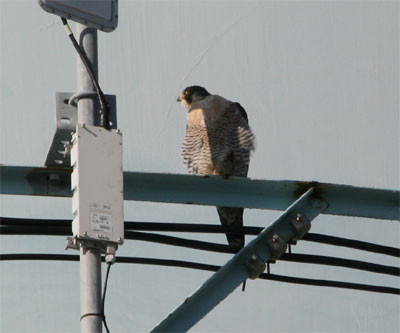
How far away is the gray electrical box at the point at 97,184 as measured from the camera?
192 inches

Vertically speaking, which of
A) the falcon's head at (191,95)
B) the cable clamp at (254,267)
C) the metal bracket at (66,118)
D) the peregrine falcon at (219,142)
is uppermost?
the falcon's head at (191,95)

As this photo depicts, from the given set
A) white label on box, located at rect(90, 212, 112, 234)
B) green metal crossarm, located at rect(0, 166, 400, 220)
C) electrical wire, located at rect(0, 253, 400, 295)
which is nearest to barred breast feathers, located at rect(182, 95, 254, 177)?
electrical wire, located at rect(0, 253, 400, 295)

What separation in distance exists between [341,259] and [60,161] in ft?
4.47

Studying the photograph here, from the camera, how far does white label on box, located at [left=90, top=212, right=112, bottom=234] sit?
16.0 ft

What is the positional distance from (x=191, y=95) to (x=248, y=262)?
16.1 feet

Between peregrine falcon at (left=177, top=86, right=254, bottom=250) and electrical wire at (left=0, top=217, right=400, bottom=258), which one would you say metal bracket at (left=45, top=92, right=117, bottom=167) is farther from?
peregrine falcon at (left=177, top=86, right=254, bottom=250)

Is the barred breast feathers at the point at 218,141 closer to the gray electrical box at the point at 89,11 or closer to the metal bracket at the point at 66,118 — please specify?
the gray electrical box at the point at 89,11

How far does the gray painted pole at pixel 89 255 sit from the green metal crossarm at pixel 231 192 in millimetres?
406

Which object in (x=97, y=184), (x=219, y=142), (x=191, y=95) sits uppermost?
(x=191, y=95)

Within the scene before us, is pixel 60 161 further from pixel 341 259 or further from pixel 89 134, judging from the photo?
pixel 341 259

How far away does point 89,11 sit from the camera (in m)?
5.34

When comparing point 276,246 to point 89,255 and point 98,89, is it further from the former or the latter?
point 98,89

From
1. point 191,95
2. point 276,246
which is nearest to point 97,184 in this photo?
point 276,246

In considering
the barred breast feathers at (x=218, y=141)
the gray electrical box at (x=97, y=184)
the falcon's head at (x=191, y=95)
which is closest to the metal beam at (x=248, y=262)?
the gray electrical box at (x=97, y=184)
